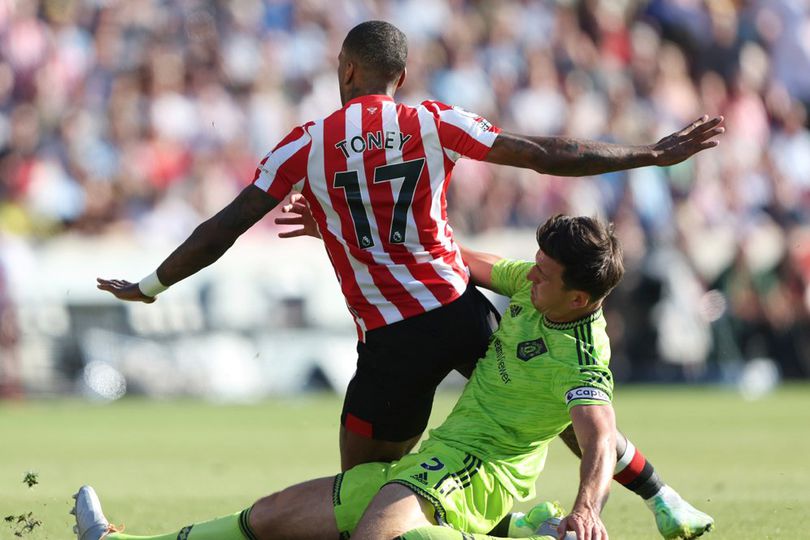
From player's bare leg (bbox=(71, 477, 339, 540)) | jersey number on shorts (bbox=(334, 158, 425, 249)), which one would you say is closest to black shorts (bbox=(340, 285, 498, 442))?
jersey number on shorts (bbox=(334, 158, 425, 249))

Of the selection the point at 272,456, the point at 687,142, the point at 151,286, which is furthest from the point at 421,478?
the point at 272,456

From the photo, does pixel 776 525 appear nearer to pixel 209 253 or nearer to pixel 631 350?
pixel 209 253

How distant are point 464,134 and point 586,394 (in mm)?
1383

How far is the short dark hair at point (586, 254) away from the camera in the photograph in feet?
19.0

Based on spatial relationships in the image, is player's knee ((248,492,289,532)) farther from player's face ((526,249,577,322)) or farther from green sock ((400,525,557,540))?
player's face ((526,249,577,322))

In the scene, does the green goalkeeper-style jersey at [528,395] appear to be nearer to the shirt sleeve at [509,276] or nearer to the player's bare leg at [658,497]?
the shirt sleeve at [509,276]

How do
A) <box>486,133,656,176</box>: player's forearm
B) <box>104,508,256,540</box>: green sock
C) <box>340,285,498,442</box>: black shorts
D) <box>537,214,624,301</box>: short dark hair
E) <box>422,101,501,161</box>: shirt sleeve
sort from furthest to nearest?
1. <box>340,285,498,442</box>: black shorts
2. <box>422,101,501,161</box>: shirt sleeve
3. <box>486,133,656,176</box>: player's forearm
4. <box>104,508,256,540</box>: green sock
5. <box>537,214,624,301</box>: short dark hair

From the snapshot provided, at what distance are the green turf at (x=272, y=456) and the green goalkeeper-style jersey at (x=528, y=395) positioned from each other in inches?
53.5

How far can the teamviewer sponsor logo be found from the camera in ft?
18.6

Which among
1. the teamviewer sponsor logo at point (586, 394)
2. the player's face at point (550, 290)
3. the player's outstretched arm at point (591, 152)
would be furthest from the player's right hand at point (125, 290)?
the teamviewer sponsor logo at point (586, 394)

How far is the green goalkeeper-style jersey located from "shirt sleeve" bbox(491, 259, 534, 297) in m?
0.40

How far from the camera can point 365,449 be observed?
255 inches

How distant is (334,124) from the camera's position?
6.37 metres

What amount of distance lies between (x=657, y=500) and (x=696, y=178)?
13.7m
